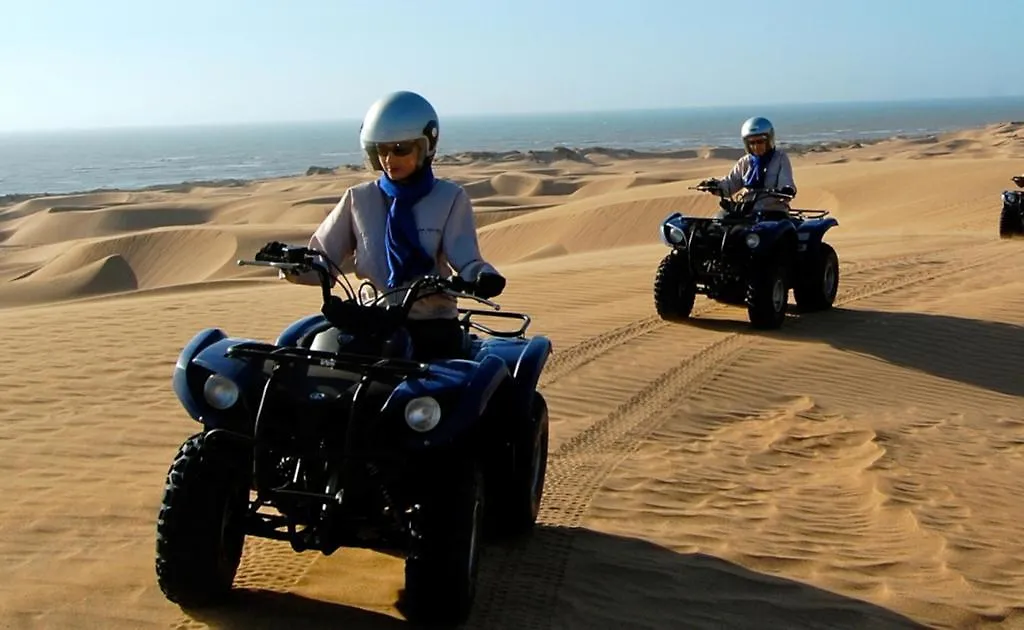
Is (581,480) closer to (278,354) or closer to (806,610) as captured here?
(806,610)

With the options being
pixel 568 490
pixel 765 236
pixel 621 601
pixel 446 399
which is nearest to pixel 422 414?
pixel 446 399

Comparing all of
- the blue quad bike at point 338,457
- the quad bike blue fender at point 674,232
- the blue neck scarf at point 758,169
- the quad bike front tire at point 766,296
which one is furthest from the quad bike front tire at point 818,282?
the blue quad bike at point 338,457

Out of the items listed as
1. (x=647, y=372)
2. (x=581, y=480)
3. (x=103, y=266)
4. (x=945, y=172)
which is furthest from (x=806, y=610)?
(x=945, y=172)

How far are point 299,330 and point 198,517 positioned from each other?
88 centimetres

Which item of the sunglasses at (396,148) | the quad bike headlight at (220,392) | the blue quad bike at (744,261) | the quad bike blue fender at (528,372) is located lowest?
the blue quad bike at (744,261)

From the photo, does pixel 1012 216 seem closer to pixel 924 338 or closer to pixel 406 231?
pixel 924 338

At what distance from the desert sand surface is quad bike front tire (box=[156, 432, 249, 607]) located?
0.20m

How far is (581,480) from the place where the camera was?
603cm

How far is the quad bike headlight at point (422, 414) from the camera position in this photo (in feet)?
12.2

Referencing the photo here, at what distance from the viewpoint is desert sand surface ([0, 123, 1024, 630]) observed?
4387mm

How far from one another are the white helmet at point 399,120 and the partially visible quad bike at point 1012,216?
14.9 metres

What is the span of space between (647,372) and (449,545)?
5.27m

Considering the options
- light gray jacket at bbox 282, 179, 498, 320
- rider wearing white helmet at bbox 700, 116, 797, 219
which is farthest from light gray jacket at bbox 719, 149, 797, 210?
light gray jacket at bbox 282, 179, 498, 320

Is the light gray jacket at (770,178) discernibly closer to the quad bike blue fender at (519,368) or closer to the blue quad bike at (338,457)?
the quad bike blue fender at (519,368)
